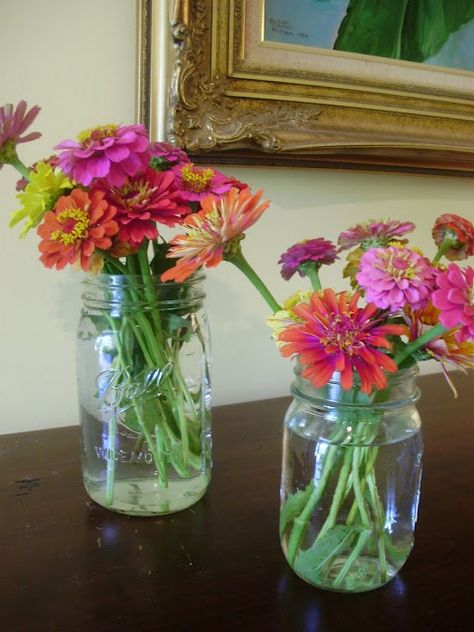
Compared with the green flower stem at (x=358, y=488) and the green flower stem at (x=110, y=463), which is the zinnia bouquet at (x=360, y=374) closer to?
the green flower stem at (x=358, y=488)

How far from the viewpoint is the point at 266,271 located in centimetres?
84

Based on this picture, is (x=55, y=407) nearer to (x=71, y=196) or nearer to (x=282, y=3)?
(x=71, y=196)

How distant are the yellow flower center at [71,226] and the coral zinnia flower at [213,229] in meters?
0.07

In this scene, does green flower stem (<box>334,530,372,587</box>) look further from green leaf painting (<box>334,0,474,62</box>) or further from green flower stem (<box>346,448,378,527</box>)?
green leaf painting (<box>334,0,474,62</box>)

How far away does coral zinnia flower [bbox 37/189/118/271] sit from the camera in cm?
41

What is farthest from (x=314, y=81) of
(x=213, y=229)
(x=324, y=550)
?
(x=324, y=550)

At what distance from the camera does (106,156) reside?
40cm

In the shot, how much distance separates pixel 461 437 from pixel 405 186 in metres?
0.41

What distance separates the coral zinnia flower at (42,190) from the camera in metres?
0.43

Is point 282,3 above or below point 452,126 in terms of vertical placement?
above

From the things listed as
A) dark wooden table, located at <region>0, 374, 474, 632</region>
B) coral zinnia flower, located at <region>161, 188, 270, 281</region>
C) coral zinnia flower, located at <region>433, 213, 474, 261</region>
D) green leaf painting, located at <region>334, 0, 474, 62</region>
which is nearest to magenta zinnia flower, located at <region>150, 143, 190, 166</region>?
coral zinnia flower, located at <region>161, 188, 270, 281</region>

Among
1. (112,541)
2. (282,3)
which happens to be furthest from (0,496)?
(282,3)

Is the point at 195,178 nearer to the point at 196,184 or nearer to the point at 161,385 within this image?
the point at 196,184

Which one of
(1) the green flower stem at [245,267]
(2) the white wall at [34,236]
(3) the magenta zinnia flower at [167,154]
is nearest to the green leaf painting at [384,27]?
(2) the white wall at [34,236]
